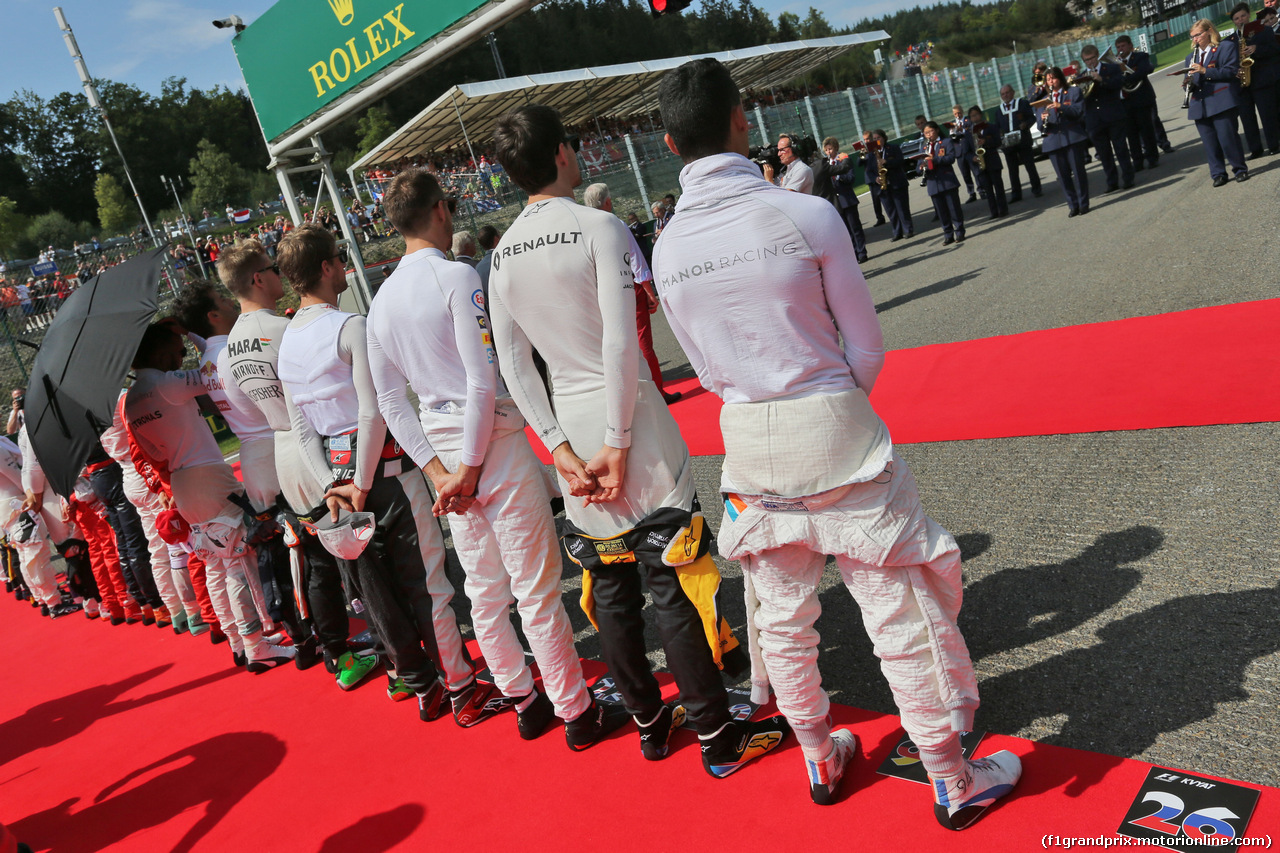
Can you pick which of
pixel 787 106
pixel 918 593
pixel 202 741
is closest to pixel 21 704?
pixel 202 741

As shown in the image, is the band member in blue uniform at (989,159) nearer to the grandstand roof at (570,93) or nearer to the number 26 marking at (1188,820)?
the grandstand roof at (570,93)

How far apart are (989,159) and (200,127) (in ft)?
265

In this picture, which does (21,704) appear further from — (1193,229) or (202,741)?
(1193,229)

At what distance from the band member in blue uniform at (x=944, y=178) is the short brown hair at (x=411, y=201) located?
977 centimetres

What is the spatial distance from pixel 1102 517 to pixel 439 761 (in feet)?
9.75

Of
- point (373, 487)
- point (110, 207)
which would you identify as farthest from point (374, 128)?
point (373, 487)

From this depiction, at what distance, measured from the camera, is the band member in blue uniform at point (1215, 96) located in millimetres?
8742

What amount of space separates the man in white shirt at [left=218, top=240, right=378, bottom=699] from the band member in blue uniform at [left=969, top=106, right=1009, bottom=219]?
33.9 ft

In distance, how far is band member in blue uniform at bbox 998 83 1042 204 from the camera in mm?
12111

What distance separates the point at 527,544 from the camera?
3037 millimetres

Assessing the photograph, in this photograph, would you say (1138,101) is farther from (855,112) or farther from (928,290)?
(855,112)

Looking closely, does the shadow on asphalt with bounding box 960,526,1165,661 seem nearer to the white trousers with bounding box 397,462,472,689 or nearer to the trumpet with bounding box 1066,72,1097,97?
the white trousers with bounding box 397,462,472,689

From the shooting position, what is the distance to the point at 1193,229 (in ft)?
25.8

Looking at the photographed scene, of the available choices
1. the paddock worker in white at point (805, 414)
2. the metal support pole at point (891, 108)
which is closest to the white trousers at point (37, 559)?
the paddock worker in white at point (805, 414)
